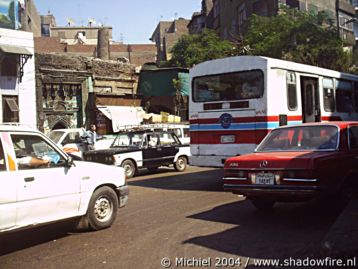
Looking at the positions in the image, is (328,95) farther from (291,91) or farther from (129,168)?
(129,168)

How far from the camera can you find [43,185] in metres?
6.07

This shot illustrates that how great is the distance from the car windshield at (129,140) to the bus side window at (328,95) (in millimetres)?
6386

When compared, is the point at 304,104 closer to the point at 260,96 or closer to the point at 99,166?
the point at 260,96

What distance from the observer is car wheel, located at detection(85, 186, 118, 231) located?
6.85 metres

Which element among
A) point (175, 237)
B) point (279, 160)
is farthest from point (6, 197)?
point (279, 160)

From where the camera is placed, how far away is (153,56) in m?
62.9

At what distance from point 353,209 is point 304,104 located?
240 inches

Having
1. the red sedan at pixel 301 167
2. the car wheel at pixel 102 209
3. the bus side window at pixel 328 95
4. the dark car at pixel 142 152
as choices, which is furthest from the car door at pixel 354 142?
the dark car at pixel 142 152

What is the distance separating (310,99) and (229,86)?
7.70ft

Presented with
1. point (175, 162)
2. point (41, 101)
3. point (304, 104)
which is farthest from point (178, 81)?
point (304, 104)

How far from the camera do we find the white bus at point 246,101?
10.7 meters

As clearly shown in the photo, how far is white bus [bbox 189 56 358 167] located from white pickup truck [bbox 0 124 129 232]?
4.48m

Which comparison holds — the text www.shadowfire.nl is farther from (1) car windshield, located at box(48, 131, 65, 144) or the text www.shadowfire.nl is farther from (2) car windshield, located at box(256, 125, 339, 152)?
(1) car windshield, located at box(48, 131, 65, 144)

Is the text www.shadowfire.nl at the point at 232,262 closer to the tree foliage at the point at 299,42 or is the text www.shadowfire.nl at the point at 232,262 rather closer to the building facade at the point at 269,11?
the tree foliage at the point at 299,42
